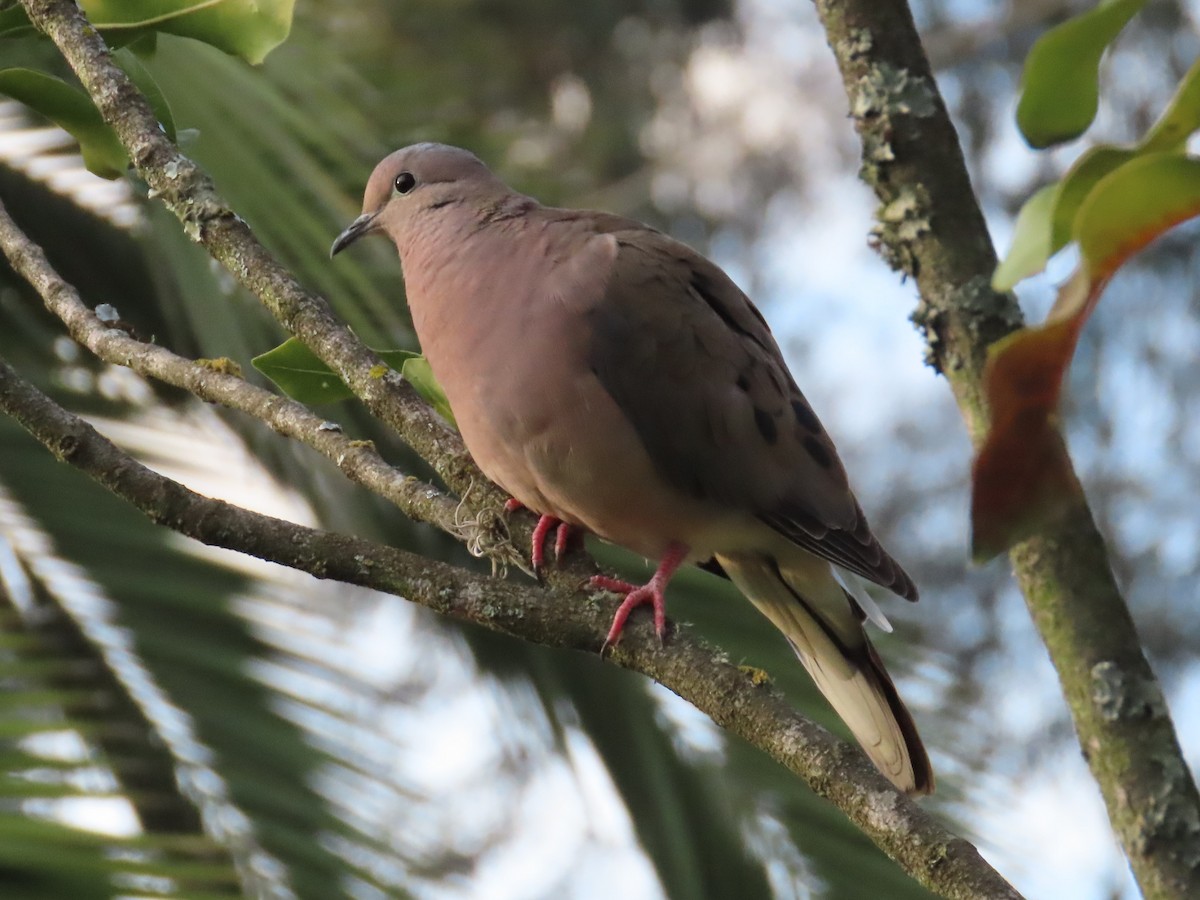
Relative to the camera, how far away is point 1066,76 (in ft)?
3.09

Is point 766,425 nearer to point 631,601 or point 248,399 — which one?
point 631,601

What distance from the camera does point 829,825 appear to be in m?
3.06

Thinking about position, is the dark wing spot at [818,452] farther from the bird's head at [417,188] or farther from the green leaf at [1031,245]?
the green leaf at [1031,245]

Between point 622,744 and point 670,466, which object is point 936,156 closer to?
point 670,466

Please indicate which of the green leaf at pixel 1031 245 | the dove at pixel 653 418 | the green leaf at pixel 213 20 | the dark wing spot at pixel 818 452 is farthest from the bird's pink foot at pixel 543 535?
the green leaf at pixel 1031 245

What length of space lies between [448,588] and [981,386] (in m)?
0.71

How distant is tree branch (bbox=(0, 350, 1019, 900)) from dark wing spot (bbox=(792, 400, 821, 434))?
0.91 meters

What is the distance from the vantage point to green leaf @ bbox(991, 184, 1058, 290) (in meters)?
0.80

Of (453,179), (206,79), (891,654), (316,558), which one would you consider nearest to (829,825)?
(891,654)

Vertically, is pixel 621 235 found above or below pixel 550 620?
above

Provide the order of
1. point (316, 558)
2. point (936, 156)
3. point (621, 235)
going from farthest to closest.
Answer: point (621, 235)
point (936, 156)
point (316, 558)

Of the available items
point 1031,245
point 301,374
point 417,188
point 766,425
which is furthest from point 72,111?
point 1031,245

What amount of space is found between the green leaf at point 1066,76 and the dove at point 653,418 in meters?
1.11

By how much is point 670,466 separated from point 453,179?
810 millimetres
